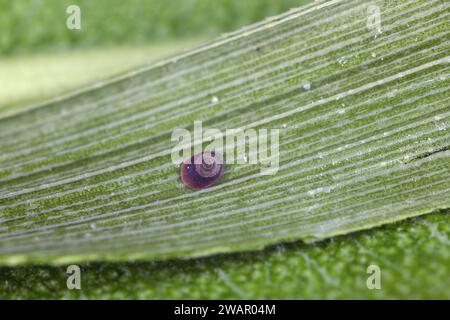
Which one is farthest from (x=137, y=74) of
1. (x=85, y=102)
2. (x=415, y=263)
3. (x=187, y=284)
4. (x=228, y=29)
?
(x=415, y=263)

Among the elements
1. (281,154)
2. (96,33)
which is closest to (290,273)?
(281,154)

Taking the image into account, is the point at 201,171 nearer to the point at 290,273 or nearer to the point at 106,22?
the point at 290,273

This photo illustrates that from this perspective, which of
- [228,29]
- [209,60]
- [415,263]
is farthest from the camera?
[228,29]

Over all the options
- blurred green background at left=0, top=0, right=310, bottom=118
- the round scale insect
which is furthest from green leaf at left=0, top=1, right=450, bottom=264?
blurred green background at left=0, top=0, right=310, bottom=118

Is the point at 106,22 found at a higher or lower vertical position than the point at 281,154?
higher
